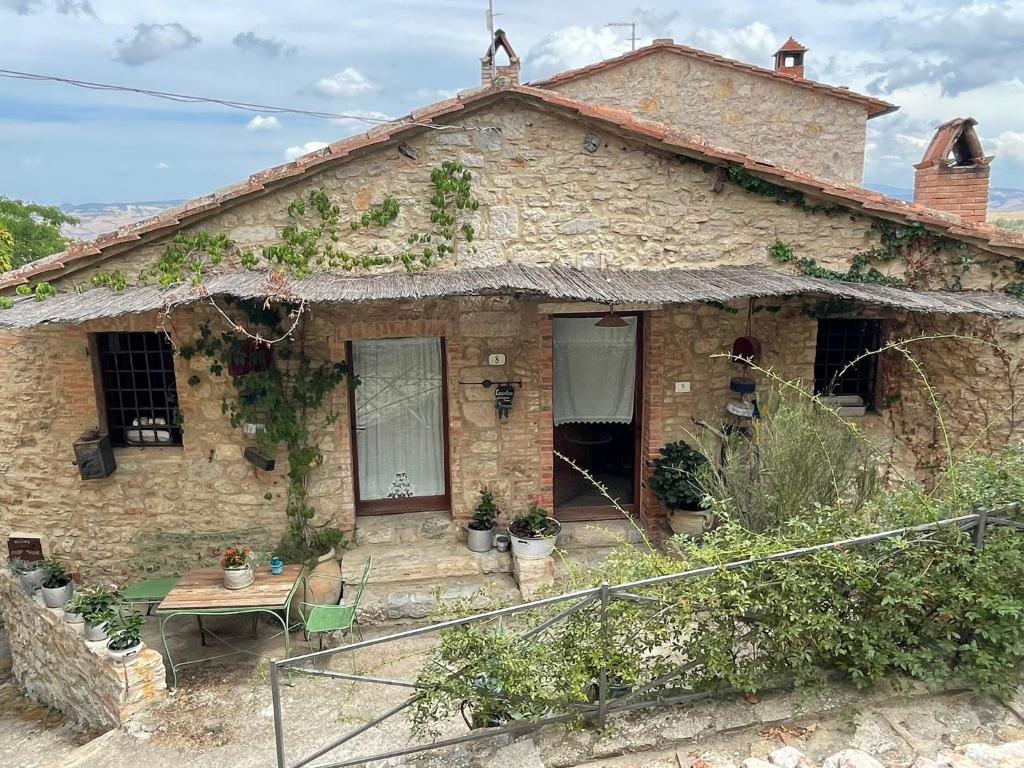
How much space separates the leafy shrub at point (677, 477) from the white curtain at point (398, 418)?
8.65 feet

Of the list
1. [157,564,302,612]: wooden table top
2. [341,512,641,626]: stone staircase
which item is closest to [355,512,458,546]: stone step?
[341,512,641,626]: stone staircase

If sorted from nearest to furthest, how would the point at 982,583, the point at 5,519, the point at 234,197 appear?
the point at 982,583 < the point at 234,197 < the point at 5,519

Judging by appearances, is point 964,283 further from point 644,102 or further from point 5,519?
point 5,519

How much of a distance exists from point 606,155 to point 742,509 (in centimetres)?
403

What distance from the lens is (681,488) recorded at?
7.81 meters

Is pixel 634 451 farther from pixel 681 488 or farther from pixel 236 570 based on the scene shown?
pixel 236 570

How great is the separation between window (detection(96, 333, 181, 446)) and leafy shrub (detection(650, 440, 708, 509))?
217 inches

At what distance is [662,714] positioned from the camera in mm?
4355

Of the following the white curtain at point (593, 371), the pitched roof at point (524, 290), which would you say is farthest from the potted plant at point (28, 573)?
the white curtain at point (593, 371)

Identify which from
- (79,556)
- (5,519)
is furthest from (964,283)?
(5,519)

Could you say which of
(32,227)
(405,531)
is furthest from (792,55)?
(32,227)

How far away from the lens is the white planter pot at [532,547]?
25.0 feet

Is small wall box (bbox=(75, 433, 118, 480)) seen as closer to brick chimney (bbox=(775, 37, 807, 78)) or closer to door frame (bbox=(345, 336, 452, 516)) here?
door frame (bbox=(345, 336, 452, 516))

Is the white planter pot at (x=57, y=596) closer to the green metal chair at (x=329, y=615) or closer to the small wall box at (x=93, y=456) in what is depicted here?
the small wall box at (x=93, y=456)
